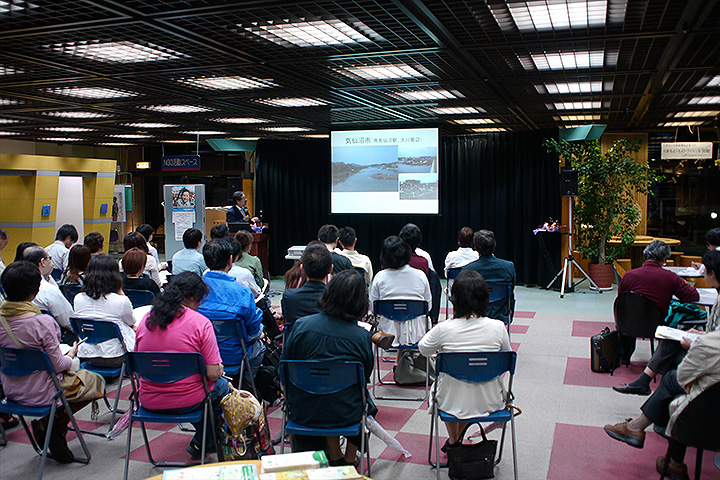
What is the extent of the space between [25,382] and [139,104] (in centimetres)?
656

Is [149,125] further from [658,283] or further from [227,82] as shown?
[658,283]

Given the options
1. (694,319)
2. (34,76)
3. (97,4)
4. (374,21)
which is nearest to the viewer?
(97,4)

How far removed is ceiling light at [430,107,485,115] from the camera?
398 inches

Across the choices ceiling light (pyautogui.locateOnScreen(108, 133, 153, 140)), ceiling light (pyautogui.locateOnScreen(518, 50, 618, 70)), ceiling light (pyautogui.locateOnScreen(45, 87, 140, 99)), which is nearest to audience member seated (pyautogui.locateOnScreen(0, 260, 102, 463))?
ceiling light (pyautogui.locateOnScreen(518, 50, 618, 70))

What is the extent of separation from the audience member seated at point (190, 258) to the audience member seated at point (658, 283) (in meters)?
4.02

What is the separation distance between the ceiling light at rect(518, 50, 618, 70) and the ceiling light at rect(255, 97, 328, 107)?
3.37m

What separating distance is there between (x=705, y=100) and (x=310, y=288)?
819 cm

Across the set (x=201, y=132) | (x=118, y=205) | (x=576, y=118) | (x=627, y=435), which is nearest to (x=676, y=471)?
(x=627, y=435)

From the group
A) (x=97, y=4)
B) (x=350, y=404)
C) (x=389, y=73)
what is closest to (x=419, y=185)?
(x=389, y=73)

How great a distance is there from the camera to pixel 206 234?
13148 mm

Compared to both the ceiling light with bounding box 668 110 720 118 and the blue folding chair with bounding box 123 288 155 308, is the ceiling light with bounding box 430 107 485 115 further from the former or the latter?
the blue folding chair with bounding box 123 288 155 308

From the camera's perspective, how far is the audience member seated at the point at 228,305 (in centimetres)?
423

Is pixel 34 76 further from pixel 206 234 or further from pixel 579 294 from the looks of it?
pixel 579 294

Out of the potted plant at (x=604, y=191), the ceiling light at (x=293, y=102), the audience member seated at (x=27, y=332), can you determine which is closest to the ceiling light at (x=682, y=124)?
the potted plant at (x=604, y=191)
